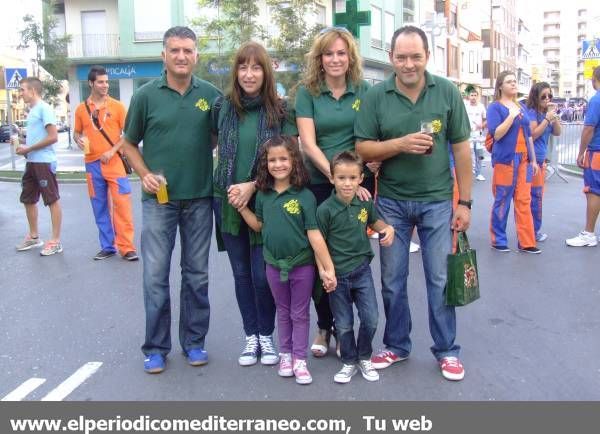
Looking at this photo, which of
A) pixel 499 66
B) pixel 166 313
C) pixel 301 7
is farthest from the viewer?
pixel 499 66

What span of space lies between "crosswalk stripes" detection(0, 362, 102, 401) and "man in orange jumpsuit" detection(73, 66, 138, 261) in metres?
3.23

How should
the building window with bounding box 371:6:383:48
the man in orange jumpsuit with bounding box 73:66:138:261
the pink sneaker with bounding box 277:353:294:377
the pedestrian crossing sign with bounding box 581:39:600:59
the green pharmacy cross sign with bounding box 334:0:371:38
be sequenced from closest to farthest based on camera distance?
the pink sneaker with bounding box 277:353:294:377 < the man in orange jumpsuit with bounding box 73:66:138:261 < the green pharmacy cross sign with bounding box 334:0:371:38 < the pedestrian crossing sign with bounding box 581:39:600:59 < the building window with bounding box 371:6:383:48

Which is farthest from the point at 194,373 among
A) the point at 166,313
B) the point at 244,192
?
the point at 244,192

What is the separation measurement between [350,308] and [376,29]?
33.8 meters

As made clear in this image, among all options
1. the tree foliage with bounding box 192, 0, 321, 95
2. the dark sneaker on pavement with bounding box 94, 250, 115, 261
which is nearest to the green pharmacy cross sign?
the dark sneaker on pavement with bounding box 94, 250, 115, 261

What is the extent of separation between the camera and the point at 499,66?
224ft

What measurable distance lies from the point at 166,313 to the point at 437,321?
171 centimetres

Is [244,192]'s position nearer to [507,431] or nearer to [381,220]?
[381,220]

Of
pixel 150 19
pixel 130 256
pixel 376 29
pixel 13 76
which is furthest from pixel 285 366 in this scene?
pixel 376 29

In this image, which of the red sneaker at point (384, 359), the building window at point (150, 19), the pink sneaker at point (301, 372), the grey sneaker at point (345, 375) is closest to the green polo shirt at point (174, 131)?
the pink sneaker at point (301, 372)

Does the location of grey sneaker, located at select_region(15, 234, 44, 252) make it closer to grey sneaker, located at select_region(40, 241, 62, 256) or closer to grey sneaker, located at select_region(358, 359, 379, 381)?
grey sneaker, located at select_region(40, 241, 62, 256)

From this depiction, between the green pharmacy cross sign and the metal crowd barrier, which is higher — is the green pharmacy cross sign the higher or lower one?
the higher one

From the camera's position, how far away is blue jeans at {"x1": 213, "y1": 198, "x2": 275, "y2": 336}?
401cm

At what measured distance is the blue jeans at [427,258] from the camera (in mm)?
3879
